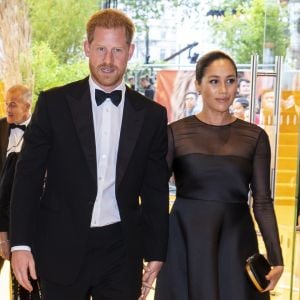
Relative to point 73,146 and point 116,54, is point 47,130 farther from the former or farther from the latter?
point 116,54

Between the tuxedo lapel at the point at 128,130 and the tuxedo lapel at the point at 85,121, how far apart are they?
95 millimetres

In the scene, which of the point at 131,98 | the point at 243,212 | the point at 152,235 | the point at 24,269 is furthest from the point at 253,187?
the point at 24,269

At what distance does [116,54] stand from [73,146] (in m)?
0.34

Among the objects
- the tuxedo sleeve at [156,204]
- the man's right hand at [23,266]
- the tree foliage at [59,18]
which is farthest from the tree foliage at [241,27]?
the man's right hand at [23,266]

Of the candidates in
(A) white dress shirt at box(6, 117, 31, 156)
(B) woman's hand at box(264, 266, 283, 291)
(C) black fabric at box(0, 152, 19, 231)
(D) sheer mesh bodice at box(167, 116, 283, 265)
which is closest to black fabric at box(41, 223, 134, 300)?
(D) sheer mesh bodice at box(167, 116, 283, 265)

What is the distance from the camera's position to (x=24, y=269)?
2.00 m

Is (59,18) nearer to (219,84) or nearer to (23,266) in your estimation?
(219,84)

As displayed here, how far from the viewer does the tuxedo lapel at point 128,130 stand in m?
2.07

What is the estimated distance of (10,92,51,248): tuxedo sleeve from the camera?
2018 millimetres

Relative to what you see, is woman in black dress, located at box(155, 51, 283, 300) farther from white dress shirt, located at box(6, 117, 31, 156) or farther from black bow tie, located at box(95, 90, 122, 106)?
white dress shirt, located at box(6, 117, 31, 156)

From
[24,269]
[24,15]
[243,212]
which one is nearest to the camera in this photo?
[24,269]

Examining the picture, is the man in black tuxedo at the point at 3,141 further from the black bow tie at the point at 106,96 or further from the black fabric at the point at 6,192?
the black bow tie at the point at 106,96

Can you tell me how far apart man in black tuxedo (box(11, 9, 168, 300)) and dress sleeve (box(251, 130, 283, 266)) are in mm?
606

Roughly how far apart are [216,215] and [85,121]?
763 millimetres
